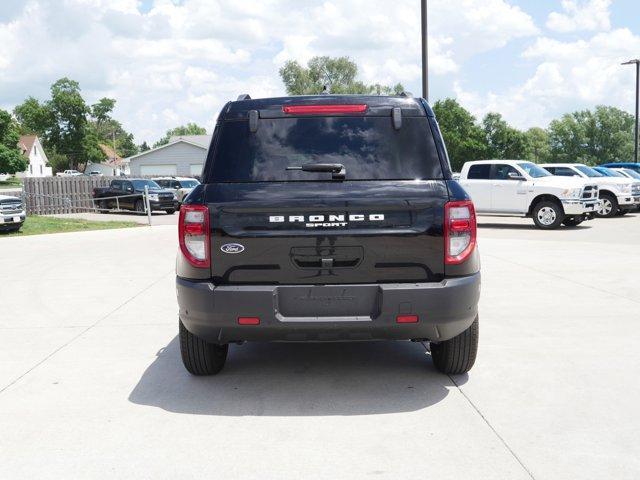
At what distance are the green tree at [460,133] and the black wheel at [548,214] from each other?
2961 inches

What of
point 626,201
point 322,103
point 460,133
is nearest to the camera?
point 322,103

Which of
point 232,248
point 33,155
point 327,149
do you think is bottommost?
point 232,248

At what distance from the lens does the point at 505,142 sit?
98.8 metres

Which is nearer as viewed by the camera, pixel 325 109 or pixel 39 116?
pixel 325 109

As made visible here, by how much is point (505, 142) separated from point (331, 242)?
98716mm

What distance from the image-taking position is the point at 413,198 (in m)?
4.45

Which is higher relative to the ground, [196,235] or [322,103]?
[322,103]

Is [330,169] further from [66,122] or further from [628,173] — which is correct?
[66,122]

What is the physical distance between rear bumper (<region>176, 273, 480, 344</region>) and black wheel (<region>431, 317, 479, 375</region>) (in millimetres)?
532

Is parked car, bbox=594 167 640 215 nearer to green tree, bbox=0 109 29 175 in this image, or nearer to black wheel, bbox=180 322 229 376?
black wheel, bbox=180 322 229 376

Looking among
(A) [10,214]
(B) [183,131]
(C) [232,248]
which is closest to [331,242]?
(C) [232,248]

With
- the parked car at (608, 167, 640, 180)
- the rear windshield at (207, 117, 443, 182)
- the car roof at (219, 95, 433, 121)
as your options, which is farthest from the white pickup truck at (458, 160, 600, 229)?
the rear windshield at (207, 117, 443, 182)

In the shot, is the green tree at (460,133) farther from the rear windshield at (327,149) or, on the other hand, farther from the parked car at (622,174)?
the rear windshield at (327,149)

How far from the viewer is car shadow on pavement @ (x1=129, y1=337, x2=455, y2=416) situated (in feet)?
15.1
